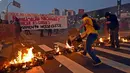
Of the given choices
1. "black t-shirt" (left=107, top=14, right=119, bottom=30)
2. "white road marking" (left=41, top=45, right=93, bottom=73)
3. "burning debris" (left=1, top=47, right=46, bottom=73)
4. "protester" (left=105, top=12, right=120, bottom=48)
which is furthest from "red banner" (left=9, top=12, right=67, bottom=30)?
"burning debris" (left=1, top=47, right=46, bottom=73)

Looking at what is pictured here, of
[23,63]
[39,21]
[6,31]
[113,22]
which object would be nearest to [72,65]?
[23,63]

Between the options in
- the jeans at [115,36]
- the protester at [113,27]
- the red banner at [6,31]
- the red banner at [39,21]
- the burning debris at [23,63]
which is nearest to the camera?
the burning debris at [23,63]

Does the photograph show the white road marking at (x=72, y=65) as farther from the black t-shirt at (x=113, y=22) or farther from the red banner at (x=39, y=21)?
the red banner at (x=39, y=21)

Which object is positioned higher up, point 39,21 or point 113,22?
point 113,22

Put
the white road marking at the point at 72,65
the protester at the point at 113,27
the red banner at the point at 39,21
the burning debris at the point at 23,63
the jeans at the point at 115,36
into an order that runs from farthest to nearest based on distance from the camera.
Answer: the red banner at the point at 39,21
the jeans at the point at 115,36
the protester at the point at 113,27
the burning debris at the point at 23,63
the white road marking at the point at 72,65

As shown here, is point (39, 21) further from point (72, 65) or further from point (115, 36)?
point (72, 65)

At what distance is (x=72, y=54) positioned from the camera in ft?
39.7

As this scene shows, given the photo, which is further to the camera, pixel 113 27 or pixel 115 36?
pixel 115 36

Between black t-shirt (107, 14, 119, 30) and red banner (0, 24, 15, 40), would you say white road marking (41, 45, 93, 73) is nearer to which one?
black t-shirt (107, 14, 119, 30)

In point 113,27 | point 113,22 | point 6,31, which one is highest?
point 113,22

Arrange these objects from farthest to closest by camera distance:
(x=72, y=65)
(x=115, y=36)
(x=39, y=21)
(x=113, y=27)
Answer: (x=39, y=21)
(x=115, y=36)
(x=113, y=27)
(x=72, y=65)

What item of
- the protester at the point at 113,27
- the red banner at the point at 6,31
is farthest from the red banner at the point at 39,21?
the protester at the point at 113,27

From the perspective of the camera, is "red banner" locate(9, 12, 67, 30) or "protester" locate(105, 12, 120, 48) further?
"red banner" locate(9, 12, 67, 30)


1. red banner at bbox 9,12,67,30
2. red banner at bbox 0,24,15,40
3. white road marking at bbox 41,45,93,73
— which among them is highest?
red banner at bbox 9,12,67,30
